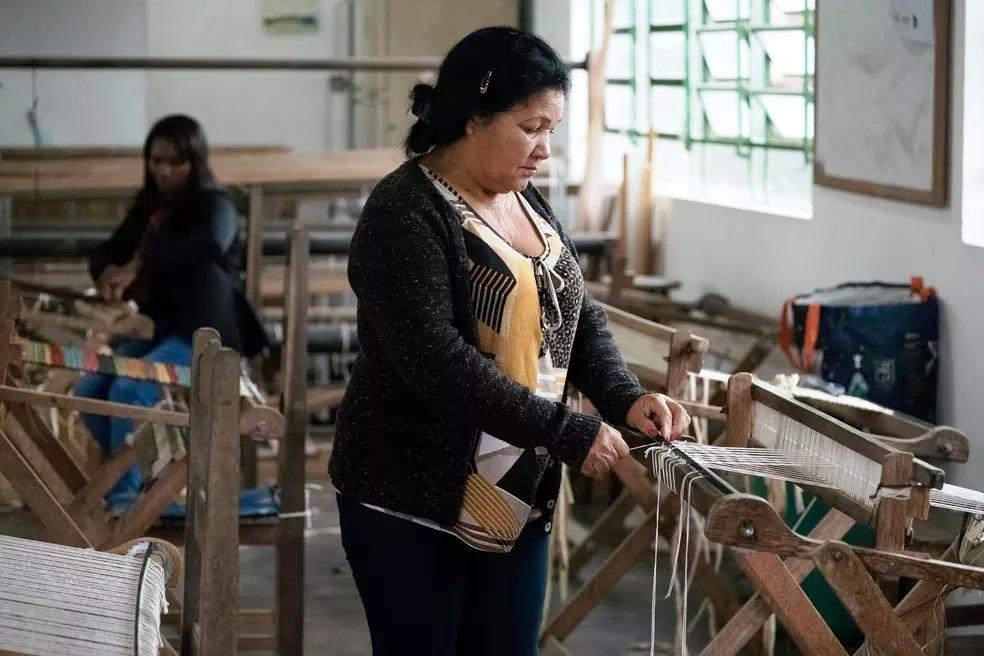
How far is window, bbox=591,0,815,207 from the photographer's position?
524 centimetres

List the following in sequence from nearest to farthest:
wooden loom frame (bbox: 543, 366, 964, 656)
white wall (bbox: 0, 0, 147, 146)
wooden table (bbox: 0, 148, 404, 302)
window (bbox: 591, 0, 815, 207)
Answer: wooden loom frame (bbox: 543, 366, 964, 656) → window (bbox: 591, 0, 815, 207) → wooden table (bbox: 0, 148, 404, 302) → white wall (bbox: 0, 0, 147, 146)

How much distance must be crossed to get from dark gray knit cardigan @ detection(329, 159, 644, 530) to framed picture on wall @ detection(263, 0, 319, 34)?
726 cm

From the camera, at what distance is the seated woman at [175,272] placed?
4566mm

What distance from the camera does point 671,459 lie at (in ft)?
6.63

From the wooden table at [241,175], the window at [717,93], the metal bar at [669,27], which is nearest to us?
the window at [717,93]

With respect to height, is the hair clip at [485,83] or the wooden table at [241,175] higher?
the hair clip at [485,83]

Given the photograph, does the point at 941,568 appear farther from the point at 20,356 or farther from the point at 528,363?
the point at 20,356

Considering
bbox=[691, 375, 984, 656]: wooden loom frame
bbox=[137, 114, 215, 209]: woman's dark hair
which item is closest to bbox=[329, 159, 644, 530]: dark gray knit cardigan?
bbox=[691, 375, 984, 656]: wooden loom frame

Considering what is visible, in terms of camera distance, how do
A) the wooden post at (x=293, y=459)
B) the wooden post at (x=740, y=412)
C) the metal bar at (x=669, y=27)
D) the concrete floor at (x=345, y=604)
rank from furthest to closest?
the metal bar at (x=669, y=27) → the concrete floor at (x=345, y=604) → the wooden post at (x=293, y=459) → the wooden post at (x=740, y=412)

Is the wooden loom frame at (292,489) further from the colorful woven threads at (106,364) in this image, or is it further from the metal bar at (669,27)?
the metal bar at (669,27)

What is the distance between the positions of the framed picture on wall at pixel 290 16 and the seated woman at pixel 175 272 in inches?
179

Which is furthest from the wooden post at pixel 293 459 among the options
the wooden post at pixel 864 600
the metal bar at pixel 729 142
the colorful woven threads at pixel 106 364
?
the metal bar at pixel 729 142

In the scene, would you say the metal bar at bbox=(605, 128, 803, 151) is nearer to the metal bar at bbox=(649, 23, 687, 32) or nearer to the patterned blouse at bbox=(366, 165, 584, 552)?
the metal bar at bbox=(649, 23, 687, 32)

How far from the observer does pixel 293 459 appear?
3.46 m
